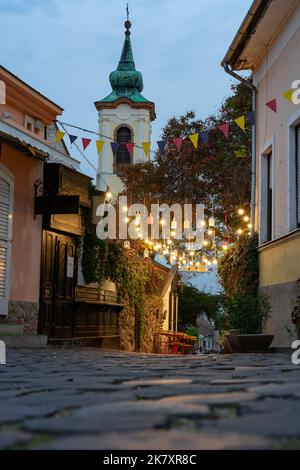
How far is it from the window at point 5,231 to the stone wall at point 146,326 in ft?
23.4

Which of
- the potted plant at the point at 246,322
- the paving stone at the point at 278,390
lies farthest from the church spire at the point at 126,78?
the paving stone at the point at 278,390

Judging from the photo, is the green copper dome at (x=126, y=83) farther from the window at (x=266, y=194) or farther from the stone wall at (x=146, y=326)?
the window at (x=266, y=194)

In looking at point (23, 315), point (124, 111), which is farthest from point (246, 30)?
point (124, 111)

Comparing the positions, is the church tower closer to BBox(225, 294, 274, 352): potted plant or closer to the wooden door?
the wooden door

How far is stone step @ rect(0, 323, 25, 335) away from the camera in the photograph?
11.8 m

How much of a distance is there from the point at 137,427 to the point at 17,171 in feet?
37.4

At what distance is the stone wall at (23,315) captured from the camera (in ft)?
42.0

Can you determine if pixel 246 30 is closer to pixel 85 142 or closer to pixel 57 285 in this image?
pixel 85 142

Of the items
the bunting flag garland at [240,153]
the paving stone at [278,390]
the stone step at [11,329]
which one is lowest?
the paving stone at [278,390]

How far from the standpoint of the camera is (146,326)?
2234 cm

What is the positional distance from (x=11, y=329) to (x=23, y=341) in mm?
511

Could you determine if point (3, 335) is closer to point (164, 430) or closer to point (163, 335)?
point (164, 430)

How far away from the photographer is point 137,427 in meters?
2.26

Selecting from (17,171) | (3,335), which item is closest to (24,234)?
(17,171)
